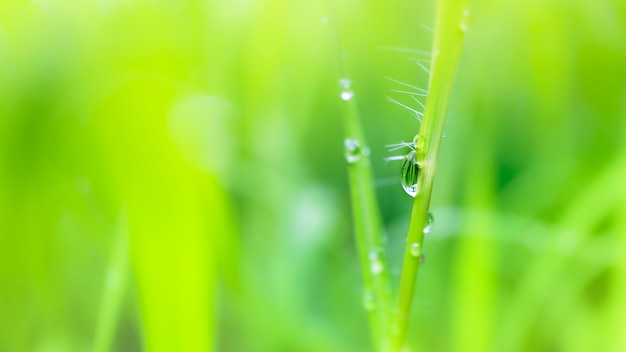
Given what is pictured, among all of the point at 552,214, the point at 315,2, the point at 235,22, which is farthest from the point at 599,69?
the point at 235,22

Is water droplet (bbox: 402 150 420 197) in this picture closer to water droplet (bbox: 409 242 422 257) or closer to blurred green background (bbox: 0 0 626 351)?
water droplet (bbox: 409 242 422 257)

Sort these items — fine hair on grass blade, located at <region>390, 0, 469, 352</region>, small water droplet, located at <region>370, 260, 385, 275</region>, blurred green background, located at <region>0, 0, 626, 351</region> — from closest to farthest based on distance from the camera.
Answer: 1. fine hair on grass blade, located at <region>390, 0, 469, 352</region>
2. small water droplet, located at <region>370, 260, 385, 275</region>
3. blurred green background, located at <region>0, 0, 626, 351</region>

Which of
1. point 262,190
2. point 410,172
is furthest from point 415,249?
point 262,190

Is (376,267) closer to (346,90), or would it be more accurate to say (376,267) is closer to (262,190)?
(346,90)

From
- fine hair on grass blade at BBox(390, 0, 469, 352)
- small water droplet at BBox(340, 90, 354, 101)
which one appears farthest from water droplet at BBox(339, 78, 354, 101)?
fine hair on grass blade at BBox(390, 0, 469, 352)

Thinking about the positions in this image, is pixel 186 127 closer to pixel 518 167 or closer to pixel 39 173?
pixel 39 173

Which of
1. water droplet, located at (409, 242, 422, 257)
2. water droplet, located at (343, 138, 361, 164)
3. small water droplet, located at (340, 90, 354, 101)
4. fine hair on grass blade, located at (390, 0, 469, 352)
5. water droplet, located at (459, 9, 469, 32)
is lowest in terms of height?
water droplet, located at (409, 242, 422, 257)

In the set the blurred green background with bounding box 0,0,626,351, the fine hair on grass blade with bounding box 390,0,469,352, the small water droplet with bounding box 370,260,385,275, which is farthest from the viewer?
the blurred green background with bounding box 0,0,626,351

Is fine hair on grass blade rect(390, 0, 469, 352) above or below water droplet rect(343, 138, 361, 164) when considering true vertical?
below
